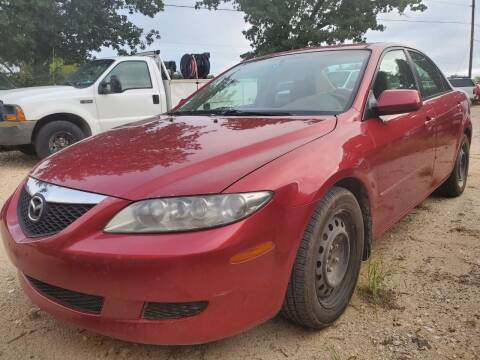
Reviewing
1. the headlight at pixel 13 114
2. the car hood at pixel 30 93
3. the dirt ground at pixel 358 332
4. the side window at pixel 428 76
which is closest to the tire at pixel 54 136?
the headlight at pixel 13 114

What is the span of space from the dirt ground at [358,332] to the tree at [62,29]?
1304 cm

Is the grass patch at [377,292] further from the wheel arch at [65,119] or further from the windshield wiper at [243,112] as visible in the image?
the wheel arch at [65,119]

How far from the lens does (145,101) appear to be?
25.9ft

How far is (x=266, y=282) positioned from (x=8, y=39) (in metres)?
15.2

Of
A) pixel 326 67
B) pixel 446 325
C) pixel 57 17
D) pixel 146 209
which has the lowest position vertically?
pixel 446 325

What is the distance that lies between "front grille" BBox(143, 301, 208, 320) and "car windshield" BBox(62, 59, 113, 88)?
6.26 m

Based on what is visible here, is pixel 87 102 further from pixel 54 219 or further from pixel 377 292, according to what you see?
pixel 377 292

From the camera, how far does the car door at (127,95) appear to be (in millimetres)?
7449

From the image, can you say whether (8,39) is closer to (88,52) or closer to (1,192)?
(88,52)

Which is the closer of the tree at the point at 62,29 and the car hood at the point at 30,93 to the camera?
the car hood at the point at 30,93

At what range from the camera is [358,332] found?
2.37 metres

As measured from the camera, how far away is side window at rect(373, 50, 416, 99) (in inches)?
124

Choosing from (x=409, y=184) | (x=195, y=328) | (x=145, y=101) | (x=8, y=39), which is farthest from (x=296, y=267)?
(x=8, y=39)

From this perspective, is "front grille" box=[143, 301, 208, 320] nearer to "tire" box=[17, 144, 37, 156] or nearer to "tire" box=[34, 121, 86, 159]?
"tire" box=[34, 121, 86, 159]
